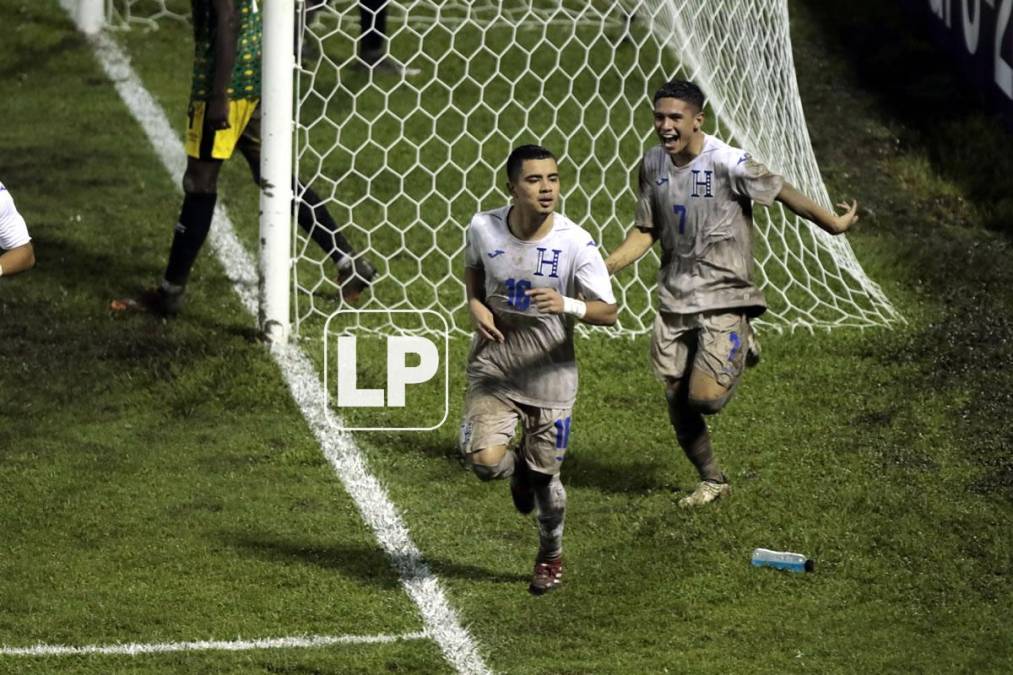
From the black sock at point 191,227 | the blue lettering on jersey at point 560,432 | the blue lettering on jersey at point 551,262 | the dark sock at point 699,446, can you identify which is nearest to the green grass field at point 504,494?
the dark sock at point 699,446

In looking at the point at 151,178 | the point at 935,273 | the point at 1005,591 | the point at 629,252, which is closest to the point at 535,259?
the point at 629,252

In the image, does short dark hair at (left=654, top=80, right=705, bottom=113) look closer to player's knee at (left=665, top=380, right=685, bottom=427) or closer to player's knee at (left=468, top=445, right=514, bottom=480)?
player's knee at (left=665, top=380, right=685, bottom=427)

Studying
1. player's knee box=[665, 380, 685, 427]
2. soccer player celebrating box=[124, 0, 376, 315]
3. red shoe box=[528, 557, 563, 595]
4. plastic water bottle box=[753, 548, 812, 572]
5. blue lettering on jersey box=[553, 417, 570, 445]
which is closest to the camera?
blue lettering on jersey box=[553, 417, 570, 445]

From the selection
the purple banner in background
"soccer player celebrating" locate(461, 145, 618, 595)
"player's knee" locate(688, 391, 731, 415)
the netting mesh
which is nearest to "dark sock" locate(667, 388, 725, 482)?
"player's knee" locate(688, 391, 731, 415)

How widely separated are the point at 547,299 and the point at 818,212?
1.52 metres

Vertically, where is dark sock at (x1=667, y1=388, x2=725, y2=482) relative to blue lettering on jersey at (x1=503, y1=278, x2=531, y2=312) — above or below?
below

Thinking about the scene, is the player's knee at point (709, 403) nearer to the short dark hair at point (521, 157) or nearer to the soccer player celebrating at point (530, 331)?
the soccer player celebrating at point (530, 331)

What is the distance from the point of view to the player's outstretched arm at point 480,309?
6648 mm

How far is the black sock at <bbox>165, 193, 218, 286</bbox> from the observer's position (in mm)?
9555

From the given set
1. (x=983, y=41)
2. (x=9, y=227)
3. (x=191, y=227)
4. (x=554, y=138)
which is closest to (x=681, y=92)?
(x=9, y=227)

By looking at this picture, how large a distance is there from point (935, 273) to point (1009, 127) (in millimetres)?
2150

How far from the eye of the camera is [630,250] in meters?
7.54

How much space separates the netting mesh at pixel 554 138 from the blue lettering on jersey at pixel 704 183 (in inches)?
68.7

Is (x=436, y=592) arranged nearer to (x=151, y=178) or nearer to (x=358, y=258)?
(x=358, y=258)
